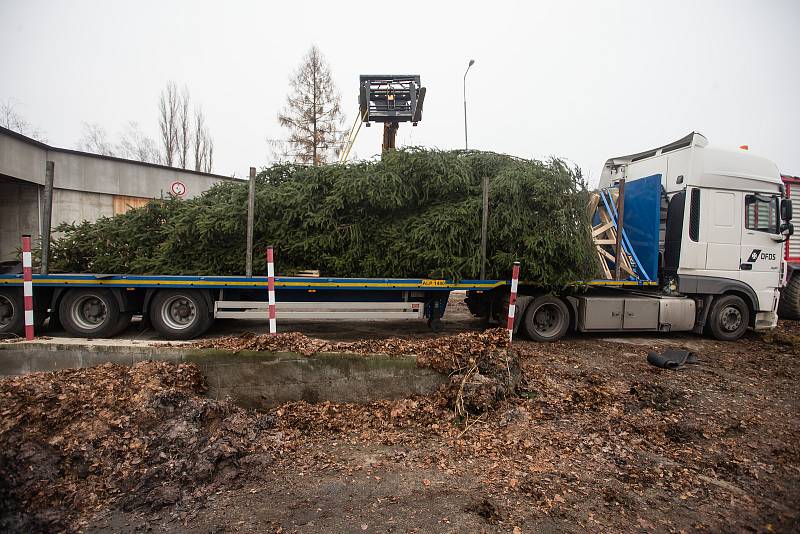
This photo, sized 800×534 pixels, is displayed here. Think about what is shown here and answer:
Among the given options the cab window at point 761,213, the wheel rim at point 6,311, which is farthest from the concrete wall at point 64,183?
the cab window at point 761,213

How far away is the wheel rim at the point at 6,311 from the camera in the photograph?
6363 millimetres

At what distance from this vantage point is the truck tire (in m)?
10.7

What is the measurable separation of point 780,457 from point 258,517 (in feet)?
13.4

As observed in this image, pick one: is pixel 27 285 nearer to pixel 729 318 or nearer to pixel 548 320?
pixel 548 320

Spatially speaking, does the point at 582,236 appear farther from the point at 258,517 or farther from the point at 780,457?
the point at 258,517

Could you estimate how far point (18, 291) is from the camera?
6.27 m

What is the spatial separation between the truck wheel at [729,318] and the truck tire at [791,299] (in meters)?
4.05

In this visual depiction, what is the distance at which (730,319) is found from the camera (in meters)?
8.19

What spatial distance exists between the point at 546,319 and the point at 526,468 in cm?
488

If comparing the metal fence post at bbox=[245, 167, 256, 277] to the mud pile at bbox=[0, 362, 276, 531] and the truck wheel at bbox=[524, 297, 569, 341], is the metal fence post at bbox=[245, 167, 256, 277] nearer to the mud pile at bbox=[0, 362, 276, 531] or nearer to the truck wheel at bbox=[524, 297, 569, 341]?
the mud pile at bbox=[0, 362, 276, 531]

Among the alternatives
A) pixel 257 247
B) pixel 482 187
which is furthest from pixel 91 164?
pixel 482 187

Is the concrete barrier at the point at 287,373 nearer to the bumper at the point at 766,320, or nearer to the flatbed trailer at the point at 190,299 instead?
the flatbed trailer at the point at 190,299

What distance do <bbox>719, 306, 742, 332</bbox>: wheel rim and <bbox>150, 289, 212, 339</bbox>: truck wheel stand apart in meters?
9.35

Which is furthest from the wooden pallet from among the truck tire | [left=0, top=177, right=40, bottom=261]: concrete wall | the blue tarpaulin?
[left=0, top=177, right=40, bottom=261]: concrete wall
